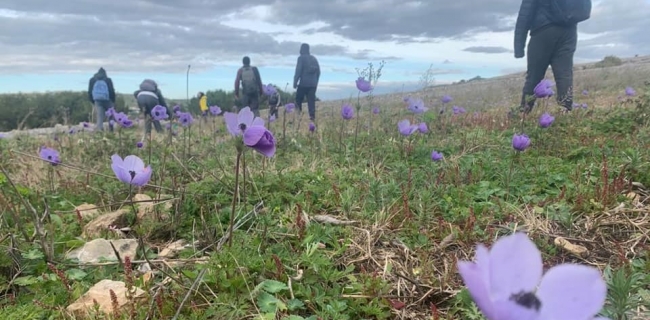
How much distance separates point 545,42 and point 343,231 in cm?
514

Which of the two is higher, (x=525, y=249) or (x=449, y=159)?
(x=525, y=249)

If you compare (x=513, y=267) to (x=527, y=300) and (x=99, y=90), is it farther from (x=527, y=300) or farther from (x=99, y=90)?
(x=99, y=90)

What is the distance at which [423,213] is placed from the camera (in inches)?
94.9

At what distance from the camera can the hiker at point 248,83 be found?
34.6 ft

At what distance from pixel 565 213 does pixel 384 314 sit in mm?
1223

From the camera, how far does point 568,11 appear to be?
6.04 meters

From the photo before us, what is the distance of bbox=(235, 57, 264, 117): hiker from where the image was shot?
10.5 m

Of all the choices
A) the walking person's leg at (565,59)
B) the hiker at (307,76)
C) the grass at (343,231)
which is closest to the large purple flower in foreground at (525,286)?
the grass at (343,231)

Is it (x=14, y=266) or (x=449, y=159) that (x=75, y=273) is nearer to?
(x=14, y=266)

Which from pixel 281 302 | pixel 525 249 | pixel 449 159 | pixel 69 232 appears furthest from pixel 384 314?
pixel 449 159

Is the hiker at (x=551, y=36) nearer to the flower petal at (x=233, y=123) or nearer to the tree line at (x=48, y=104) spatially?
the flower petal at (x=233, y=123)

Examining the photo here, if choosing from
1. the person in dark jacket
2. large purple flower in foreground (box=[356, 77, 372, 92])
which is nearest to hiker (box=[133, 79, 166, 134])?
large purple flower in foreground (box=[356, 77, 372, 92])

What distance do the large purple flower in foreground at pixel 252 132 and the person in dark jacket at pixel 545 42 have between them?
5.17 meters

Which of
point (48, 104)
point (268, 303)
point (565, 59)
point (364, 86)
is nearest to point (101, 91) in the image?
point (364, 86)
